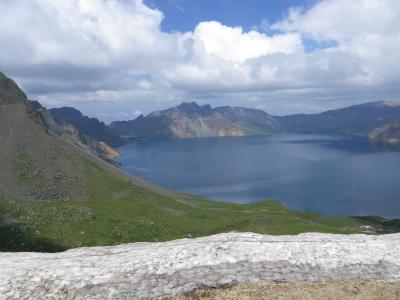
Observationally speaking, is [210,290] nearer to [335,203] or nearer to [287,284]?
[287,284]

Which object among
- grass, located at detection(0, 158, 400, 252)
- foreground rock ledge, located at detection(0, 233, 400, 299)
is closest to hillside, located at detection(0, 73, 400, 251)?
grass, located at detection(0, 158, 400, 252)

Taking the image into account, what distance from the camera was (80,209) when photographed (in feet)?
273

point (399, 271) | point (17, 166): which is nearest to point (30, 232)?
point (399, 271)

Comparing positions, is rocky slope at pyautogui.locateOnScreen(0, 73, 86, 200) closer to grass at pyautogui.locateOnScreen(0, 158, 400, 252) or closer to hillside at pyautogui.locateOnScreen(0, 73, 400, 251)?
hillside at pyautogui.locateOnScreen(0, 73, 400, 251)

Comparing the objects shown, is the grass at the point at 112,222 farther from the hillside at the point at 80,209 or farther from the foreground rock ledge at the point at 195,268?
the foreground rock ledge at the point at 195,268

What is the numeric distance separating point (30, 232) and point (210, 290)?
174 feet

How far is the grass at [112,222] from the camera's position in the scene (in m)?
63.5

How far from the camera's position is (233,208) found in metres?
156

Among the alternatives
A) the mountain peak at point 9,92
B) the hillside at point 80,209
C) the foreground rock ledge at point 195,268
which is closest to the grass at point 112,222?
the hillside at point 80,209

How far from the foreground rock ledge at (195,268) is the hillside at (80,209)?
40.9m

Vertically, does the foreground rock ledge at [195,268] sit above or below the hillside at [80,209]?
above

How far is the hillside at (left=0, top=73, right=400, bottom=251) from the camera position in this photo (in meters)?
67.6

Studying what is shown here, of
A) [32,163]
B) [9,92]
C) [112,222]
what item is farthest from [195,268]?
[9,92]

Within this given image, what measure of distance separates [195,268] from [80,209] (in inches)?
2667
